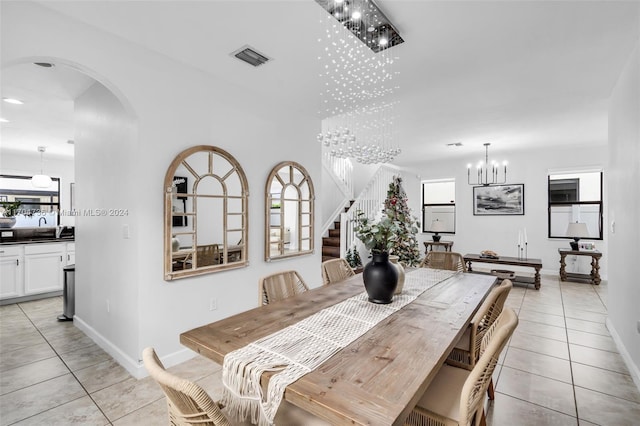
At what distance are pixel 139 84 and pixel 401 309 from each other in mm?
2588

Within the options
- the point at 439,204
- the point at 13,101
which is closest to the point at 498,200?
the point at 439,204

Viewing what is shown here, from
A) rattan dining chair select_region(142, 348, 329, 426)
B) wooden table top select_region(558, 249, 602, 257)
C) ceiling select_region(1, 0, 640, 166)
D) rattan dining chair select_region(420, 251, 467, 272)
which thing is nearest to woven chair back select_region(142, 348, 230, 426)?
rattan dining chair select_region(142, 348, 329, 426)

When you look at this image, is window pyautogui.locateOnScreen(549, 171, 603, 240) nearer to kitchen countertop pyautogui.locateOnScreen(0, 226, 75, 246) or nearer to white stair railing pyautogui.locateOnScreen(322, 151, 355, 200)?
white stair railing pyautogui.locateOnScreen(322, 151, 355, 200)

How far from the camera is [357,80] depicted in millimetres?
3076

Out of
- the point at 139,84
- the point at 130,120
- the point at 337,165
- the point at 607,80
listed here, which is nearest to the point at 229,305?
the point at 130,120

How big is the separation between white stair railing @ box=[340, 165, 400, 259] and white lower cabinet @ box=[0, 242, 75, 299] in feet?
15.5

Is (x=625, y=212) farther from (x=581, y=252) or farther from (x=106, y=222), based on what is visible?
(x=106, y=222)

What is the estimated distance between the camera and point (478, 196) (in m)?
7.43

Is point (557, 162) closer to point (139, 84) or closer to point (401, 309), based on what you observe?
point (401, 309)

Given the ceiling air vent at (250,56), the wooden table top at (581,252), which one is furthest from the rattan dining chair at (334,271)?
the wooden table top at (581,252)

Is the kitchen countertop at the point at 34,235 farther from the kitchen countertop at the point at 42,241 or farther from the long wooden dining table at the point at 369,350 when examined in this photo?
the long wooden dining table at the point at 369,350

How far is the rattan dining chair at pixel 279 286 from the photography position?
2174 millimetres

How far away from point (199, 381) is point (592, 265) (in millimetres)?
6987

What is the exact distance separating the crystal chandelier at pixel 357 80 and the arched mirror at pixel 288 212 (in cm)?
65
